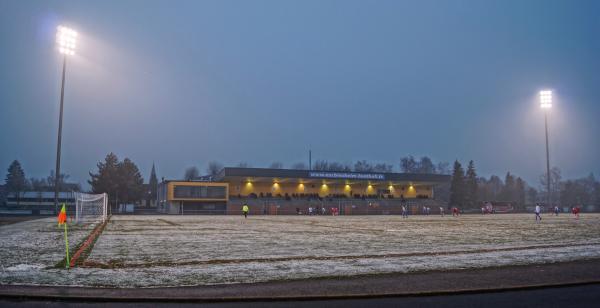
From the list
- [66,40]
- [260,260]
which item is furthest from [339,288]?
[66,40]

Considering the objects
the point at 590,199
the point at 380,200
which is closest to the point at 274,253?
Result: the point at 380,200

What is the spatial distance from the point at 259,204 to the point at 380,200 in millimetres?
23383

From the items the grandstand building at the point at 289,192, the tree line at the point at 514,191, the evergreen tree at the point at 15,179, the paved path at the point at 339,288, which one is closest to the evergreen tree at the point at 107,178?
the grandstand building at the point at 289,192

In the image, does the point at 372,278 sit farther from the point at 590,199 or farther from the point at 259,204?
the point at 590,199

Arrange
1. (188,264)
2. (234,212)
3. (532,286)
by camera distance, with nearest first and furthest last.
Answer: (532,286) → (188,264) → (234,212)

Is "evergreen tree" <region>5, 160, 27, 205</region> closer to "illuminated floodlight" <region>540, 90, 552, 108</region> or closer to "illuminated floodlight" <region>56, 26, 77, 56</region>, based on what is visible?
A: "illuminated floodlight" <region>56, 26, 77, 56</region>

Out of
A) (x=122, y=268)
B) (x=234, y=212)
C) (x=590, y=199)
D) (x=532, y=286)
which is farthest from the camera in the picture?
(x=590, y=199)

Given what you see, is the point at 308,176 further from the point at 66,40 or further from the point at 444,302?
the point at 444,302

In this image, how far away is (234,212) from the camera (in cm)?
7600

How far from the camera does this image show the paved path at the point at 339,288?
9.43 meters

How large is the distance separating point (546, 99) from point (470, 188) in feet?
168

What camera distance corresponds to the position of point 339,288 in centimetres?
1038

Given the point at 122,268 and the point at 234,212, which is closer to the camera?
the point at 122,268

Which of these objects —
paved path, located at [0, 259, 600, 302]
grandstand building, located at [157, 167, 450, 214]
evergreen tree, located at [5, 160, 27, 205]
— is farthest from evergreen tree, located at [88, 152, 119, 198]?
paved path, located at [0, 259, 600, 302]
